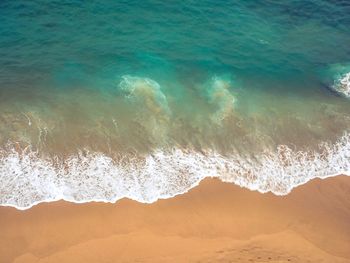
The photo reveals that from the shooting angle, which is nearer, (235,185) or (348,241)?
(348,241)

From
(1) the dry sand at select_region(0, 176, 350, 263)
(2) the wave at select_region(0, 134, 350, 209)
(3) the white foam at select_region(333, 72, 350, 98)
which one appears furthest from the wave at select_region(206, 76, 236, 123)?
(3) the white foam at select_region(333, 72, 350, 98)

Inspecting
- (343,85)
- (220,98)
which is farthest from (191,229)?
(343,85)

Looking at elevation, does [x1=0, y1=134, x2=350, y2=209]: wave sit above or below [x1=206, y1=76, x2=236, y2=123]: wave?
below

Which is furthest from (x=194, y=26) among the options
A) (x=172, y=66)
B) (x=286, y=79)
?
(x=286, y=79)

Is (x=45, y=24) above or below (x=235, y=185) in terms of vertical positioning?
above

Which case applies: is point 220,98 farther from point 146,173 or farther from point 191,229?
point 191,229

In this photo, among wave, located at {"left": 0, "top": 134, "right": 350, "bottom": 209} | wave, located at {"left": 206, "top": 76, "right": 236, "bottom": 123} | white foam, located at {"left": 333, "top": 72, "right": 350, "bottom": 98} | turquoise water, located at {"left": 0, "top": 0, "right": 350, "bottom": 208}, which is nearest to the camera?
wave, located at {"left": 0, "top": 134, "right": 350, "bottom": 209}

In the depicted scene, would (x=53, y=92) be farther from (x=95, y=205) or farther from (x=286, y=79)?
(x=286, y=79)

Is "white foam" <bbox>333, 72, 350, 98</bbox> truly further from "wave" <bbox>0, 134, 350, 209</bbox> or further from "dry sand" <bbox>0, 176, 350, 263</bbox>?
"dry sand" <bbox>0, 176, 350, 263</bbox>
